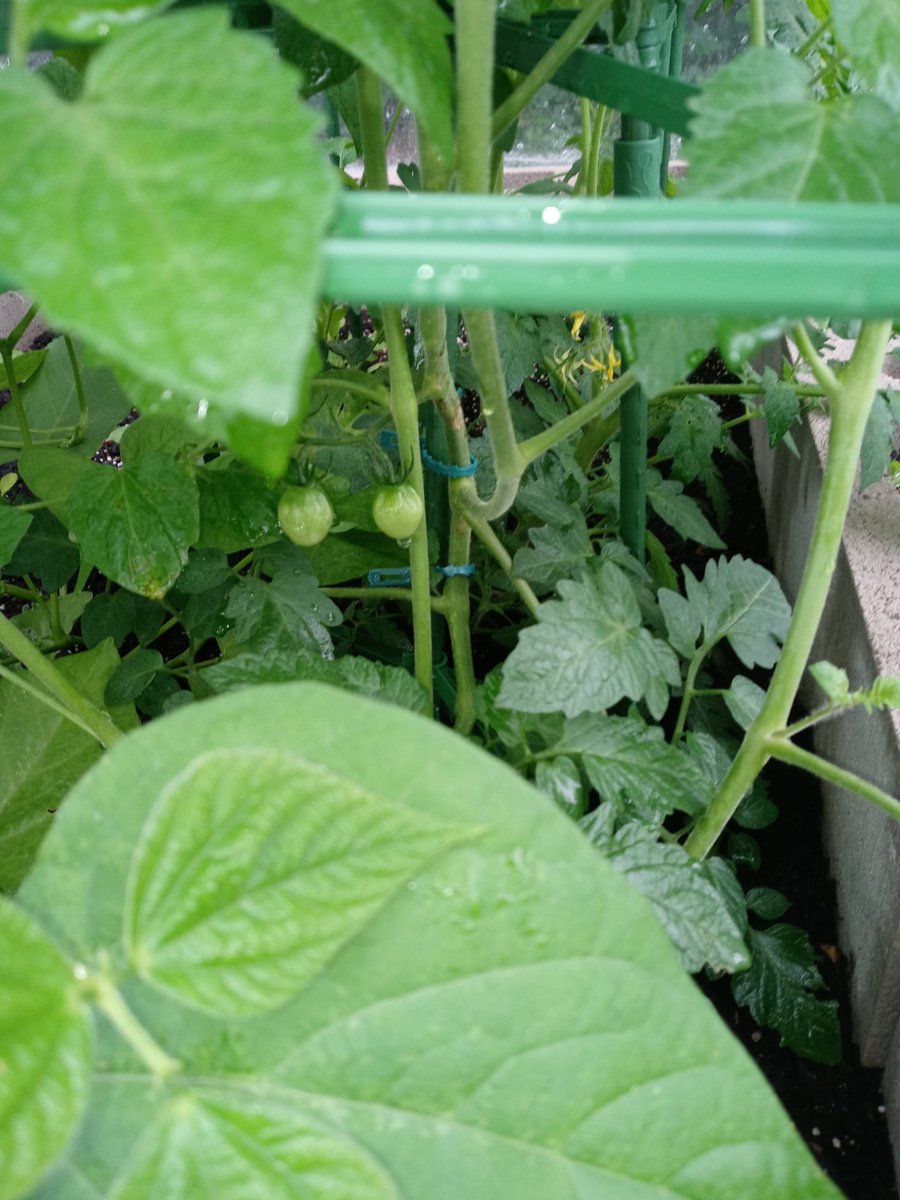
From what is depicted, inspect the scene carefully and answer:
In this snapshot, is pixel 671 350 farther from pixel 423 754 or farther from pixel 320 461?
pixel 320 461

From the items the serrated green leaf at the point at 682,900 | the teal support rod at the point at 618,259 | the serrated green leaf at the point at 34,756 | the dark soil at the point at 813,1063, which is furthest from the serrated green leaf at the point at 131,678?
the teal support rod at the point at 618,259

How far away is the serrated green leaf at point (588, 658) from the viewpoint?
1.87ft

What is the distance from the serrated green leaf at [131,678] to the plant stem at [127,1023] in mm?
505

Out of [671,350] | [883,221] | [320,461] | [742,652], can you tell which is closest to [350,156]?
[320,461]

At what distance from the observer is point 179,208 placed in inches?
8.2

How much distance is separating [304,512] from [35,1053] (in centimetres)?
39

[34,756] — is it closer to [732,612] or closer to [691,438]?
[732,612]

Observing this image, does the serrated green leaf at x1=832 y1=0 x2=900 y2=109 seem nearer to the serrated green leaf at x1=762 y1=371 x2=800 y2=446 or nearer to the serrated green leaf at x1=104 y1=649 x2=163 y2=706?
the serrated green leaf at x1=762 y1=371 x2=800 y2=446

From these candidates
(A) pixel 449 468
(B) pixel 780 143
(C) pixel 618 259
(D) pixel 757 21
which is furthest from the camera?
(A) pixel 449 468

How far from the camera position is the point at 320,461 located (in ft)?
2.61

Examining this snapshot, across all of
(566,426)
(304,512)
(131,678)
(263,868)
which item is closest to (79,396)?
(131,678)

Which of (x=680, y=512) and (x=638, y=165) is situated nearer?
(x=638, y=165)

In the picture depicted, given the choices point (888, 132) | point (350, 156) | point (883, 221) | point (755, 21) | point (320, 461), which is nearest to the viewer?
point (883, 221)

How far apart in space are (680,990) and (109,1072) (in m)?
0.17
